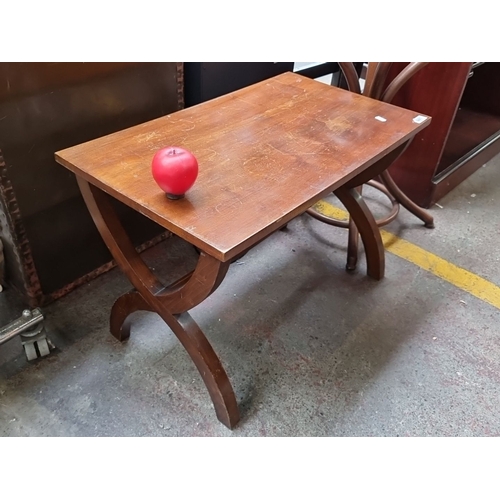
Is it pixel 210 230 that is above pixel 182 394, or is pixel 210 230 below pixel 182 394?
above

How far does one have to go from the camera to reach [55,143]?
4.51ft

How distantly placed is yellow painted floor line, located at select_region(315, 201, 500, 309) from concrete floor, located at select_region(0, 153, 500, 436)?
38mm

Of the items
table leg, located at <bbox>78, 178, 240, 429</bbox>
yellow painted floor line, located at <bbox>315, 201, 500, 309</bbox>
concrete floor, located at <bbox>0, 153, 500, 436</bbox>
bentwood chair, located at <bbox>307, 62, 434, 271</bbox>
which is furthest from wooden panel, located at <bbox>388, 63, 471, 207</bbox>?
table leg, located at <bbox>78, 178, 240, 429</bbox>

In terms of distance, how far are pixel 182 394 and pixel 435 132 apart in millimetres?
1552

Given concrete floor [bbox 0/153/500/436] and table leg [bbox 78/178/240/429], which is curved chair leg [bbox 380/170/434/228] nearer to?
concrete floor [bbox 0/153/500/436]

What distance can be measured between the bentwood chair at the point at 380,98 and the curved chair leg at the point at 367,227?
0.06 meters

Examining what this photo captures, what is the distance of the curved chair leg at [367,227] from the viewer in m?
1.67

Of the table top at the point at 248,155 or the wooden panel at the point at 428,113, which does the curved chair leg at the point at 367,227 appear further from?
the wooden panel at the point at 428,113

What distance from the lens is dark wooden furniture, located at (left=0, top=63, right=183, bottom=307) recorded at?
1268 mm

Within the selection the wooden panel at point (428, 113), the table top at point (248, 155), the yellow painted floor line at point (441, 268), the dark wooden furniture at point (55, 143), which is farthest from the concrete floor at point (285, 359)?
the table top at point (248, 155)

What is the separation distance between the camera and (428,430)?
132 centimetres

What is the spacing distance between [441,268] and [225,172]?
3.90 feet
